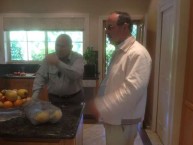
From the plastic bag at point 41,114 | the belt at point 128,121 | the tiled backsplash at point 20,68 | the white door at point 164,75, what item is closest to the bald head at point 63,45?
the plastic bag at point 41,114

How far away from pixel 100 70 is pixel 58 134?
3025mm

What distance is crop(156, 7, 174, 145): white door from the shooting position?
107 inches

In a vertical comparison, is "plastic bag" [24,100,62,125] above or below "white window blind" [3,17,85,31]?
below

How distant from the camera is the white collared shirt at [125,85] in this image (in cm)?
120

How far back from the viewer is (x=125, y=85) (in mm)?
1211

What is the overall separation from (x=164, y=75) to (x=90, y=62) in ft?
4.80

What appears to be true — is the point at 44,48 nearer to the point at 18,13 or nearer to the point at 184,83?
the point at 18,13

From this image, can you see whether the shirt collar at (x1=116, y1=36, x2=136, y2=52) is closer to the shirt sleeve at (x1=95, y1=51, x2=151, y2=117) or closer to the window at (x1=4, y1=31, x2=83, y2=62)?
the shirt sleeve at (x1=95, y1=51, x2=151, y2=117)

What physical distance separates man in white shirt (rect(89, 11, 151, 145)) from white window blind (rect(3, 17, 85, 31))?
9.06ft

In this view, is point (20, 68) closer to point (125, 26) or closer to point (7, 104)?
point (7, 104)

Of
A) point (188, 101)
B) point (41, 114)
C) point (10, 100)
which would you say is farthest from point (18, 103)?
point (188, 101)

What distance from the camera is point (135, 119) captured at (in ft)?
4.45

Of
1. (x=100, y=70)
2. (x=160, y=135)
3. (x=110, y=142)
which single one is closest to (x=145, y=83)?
(x=110, y=142)

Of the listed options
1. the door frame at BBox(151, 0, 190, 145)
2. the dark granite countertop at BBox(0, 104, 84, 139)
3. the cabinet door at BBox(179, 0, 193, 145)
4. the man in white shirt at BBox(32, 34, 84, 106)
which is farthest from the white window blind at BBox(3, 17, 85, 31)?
the dark granite countertop at BBox(0, 104, 84, 139)
